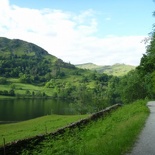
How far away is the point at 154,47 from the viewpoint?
45344mm

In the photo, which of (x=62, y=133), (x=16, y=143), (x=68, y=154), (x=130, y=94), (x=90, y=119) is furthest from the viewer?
(x=130, y=94)

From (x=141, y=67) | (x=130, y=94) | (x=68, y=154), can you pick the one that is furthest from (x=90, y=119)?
Answer: (x=130, y=94)

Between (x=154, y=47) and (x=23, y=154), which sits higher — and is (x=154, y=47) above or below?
above

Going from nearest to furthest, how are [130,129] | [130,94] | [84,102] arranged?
[130,129]
[130,94]
[84,102]

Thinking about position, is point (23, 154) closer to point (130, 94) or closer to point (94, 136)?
point (94, 136)

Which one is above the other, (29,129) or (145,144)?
(145,144)

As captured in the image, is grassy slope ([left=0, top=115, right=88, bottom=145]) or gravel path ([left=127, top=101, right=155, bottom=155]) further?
grassy slope ([left=0, top=115, right=88, bottom=145])

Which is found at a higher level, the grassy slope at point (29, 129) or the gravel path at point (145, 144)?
the gravel path at point (145, 144)

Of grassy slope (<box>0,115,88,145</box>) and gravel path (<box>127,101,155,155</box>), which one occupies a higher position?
gravel path (<box>127,101,155,155</box>)

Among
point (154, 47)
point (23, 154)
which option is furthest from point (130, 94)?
point (23, 154)

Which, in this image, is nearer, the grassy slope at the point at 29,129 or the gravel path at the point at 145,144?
the gravel path at the point at 145,144

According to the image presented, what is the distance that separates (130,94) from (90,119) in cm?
7637

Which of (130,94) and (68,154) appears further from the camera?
(130,94)

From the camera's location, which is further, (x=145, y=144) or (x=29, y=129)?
(x=29, y=129)
